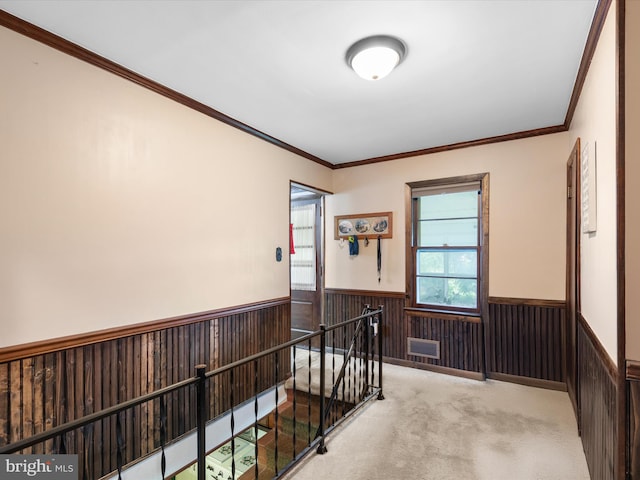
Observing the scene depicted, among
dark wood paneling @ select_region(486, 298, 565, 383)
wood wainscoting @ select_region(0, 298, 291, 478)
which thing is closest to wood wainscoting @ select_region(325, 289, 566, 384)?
dark wood paneling @ select_region(486, 298, 565, 383)

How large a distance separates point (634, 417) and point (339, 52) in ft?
7.81

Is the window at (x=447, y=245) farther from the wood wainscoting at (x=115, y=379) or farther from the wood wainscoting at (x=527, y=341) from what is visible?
the wood wainscoting at (x=115, y=379)

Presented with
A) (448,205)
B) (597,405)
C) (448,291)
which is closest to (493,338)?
(448,291)

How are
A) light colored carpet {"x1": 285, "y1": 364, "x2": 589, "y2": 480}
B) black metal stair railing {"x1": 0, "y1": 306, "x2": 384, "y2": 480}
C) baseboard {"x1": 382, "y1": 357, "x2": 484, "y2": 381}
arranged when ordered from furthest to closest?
baseboard {"x1": 382, "y1": 357, "x2": 484, "y2": 381}
black metal stair railing {"x1": 0, "y1": 306, "x2": 384, "y2": 480}
light colored carpet {"x1": 285, "y1": 364, "x2": 589, "y2": 480}

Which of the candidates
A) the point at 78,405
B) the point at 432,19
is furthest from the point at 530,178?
the point at 78,405

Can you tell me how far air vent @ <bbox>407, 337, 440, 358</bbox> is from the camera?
3871 millimetres

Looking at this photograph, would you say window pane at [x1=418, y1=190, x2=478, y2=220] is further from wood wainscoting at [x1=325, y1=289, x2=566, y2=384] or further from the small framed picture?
wood wainscoting at [x1=325, y1=289, x2=566, y2=384]

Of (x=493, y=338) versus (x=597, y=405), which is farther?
(x=493, y=338)

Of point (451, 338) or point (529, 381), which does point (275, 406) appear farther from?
point (529, 381)

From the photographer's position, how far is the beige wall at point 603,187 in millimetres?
1487

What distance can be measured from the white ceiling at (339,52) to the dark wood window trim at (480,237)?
760 millimetres

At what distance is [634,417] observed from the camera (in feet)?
4.37

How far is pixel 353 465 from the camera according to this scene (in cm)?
212

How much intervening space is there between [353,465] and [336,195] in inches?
133
